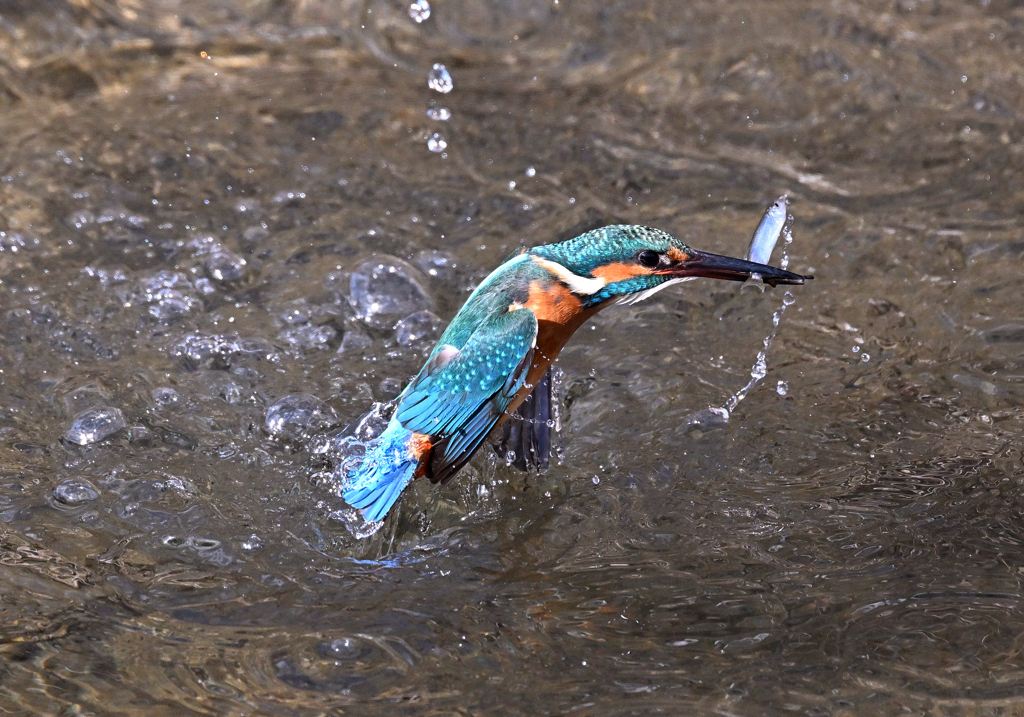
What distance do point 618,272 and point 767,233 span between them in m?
0.49

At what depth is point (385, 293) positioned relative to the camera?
13.2 ft

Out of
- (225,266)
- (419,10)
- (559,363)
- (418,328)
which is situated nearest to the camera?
(559,363)

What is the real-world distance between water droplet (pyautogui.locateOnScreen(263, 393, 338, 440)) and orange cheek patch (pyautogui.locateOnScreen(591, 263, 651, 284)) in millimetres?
1017

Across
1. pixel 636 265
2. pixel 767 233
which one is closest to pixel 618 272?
pixel 636 265

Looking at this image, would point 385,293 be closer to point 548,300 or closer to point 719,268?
point 548,300

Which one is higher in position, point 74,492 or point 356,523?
point 74,492

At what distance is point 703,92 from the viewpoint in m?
5.07

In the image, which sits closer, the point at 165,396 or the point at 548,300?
the point at 548,300

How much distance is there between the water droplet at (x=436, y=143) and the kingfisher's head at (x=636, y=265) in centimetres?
185

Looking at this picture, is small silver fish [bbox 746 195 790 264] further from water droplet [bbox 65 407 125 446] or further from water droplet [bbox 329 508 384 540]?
water droplet [bbox 65 407 125 446]

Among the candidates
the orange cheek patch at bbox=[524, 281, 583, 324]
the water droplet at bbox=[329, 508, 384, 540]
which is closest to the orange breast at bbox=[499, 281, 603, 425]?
the orange cheek patch at bbox=[524, 281, 583, 324]

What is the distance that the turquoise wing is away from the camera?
3.02 m

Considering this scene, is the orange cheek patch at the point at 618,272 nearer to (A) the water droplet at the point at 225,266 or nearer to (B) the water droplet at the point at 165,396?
(B) the water droplet at the point at 165,396

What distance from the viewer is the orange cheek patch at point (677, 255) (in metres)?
3.02
